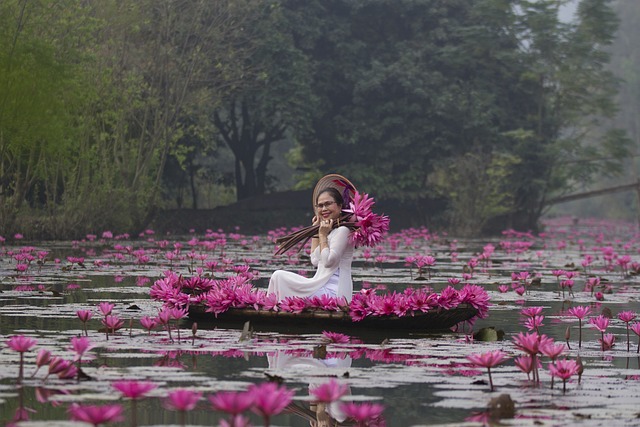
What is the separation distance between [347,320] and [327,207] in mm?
1183

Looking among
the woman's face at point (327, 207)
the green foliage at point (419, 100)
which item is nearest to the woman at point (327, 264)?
the woman's face at point (327, 207)

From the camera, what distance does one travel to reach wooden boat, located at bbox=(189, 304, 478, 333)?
9.50 meters

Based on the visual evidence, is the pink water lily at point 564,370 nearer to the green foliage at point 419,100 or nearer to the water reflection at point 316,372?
the water reflection at point 316,372

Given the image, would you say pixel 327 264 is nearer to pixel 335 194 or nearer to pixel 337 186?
pixel 335 194

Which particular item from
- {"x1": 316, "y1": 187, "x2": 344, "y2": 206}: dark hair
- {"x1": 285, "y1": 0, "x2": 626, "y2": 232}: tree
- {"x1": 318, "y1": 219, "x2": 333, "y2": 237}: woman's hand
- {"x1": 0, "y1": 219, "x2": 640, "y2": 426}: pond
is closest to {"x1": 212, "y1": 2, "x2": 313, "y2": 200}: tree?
{"x1": 285, "y1": 0, "x2": 626, "y2": 232}: tree

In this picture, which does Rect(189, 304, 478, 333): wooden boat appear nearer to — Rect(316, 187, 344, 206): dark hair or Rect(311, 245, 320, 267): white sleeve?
Rect(311, 245, 320, 267): white sleeve

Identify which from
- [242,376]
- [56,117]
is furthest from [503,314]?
[56,117]

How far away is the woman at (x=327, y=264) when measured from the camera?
10.1m

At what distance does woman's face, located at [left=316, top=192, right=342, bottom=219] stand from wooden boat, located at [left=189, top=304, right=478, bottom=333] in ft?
3.35

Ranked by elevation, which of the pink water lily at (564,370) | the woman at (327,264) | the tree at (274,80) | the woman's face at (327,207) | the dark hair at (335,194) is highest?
the tree at (274,80)

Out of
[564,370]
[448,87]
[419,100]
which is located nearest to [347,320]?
[564,370]

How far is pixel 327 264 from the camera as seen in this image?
10109 mm

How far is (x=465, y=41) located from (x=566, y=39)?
163 inches

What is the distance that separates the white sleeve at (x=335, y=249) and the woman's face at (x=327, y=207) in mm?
182
